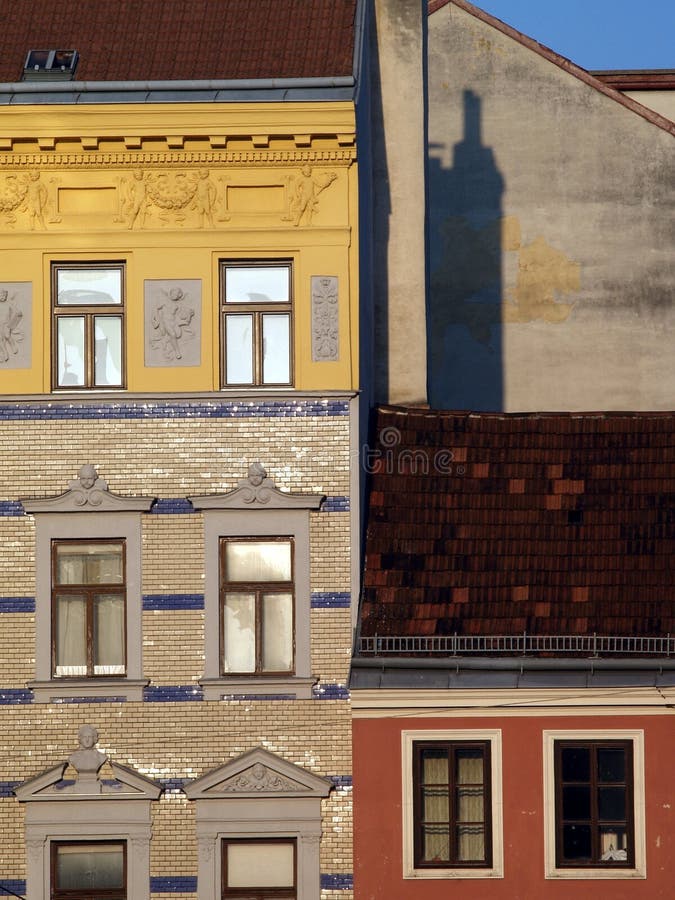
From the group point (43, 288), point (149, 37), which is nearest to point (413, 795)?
point (43, 288)

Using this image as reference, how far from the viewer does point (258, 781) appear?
2186 centimetres

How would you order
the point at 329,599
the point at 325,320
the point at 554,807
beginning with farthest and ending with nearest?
the point at 325,320 < the point at 329,599 < the point at 554,807

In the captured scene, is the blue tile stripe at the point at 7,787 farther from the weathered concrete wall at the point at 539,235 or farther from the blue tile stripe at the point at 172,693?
the weathered concrete wall at the point at 539,235

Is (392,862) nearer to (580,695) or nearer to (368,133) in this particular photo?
(580,695)

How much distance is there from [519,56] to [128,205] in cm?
1158

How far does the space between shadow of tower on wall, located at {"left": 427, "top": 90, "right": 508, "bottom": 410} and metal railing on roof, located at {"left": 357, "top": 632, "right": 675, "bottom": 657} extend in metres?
10.3

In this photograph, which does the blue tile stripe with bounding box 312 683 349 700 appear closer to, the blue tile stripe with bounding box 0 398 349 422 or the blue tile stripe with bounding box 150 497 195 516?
the blue tile stripe with bounding box 150 497 195 516

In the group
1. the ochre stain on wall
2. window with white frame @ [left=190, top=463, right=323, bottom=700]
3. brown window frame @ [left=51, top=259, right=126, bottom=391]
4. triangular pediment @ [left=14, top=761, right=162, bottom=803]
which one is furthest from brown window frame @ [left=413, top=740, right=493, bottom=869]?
the ochre stain on wall

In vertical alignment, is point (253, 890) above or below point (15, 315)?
below

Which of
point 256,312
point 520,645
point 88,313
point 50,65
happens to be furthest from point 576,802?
point 50,65

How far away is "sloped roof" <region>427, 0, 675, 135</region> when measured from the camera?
3147 cm

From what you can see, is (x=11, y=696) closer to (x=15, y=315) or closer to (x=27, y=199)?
(x=15, y=315)

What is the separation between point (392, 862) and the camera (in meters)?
21.7

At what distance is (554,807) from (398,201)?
892 cm
